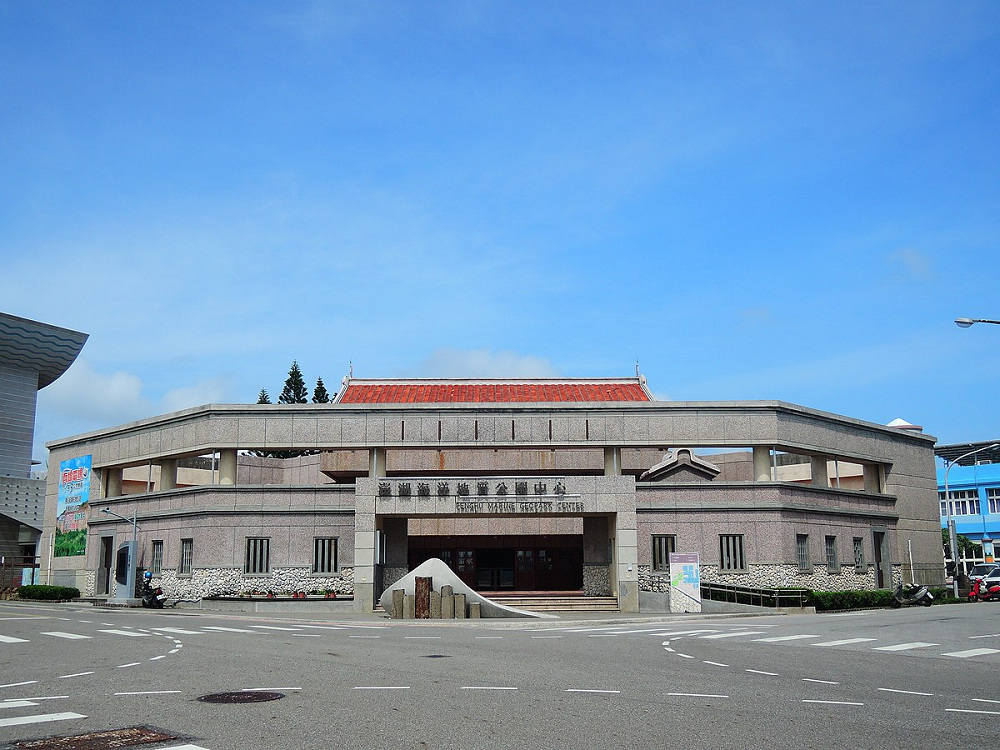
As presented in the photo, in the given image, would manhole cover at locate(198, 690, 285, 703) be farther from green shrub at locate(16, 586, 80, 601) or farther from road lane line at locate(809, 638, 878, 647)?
green shrub at locate(16, 586, 80, 601)

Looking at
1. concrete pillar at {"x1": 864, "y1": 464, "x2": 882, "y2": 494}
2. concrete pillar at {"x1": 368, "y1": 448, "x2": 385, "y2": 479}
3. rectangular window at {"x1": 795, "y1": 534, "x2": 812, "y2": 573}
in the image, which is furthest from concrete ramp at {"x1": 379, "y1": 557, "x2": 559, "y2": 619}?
concrete pillar at {"x1": 864, "y1": 464, "x2": 882, "y2": 494}

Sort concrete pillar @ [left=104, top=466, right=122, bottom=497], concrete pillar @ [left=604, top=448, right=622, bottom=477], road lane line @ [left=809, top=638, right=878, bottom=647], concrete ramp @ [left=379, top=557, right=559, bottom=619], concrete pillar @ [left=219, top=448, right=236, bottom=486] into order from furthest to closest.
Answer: concrete pillar @ [left=104, top=466, right=122, bottom=497]
concrete pillar @ [left=219, top=448, right=236, bottom=486]
concrete pillar @ [left=604, top=448, right=622, bottom=477]
concrete ramp @ [left=379, top=557, right=559, bottom=619]
road lane line @ [left=809, top=638, right=878, bottom=647]

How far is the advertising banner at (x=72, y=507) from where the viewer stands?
51.8 metres

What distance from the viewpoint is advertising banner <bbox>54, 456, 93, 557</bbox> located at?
5184 cm

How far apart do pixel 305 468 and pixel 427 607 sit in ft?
92.0

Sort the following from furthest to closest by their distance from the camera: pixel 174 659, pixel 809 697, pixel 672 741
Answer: pixel 174 659 → pixel 809 697 → pixel 672 741

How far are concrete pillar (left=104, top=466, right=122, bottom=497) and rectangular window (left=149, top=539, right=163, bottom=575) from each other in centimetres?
688

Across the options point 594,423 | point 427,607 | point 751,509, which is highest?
point 594,423

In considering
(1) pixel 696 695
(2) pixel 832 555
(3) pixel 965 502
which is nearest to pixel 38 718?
(1) pixel 696 695

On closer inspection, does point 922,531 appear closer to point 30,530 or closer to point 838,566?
point 838,566

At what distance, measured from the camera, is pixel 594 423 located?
43125mm

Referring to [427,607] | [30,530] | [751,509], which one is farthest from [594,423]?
[30,530]

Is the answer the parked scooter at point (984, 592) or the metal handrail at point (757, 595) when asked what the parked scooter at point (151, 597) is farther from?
the parked scooter at point (984, 592)

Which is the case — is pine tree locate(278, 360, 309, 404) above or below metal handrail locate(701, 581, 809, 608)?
above
